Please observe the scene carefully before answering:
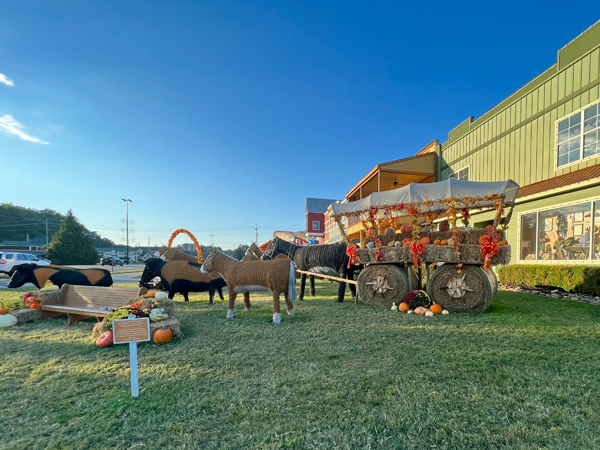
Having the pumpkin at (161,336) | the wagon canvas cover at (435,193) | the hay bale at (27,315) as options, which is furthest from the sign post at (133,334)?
the wagon canvas cover at (435,193)

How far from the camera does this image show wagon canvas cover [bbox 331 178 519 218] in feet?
22.7

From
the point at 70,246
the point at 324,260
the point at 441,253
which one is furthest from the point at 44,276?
the point at 70,246

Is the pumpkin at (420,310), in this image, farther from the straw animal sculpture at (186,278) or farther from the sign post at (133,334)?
the sign post at (133,334)

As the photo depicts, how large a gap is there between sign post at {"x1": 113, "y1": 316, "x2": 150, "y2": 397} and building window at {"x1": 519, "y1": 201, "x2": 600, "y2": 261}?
11.3m

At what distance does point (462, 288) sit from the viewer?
675 centimetres

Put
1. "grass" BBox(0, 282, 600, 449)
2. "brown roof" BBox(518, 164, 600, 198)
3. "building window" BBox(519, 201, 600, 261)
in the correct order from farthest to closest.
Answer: "building window" BBox(519, 201, 600, 261)
"brown roof" BBox(518, 164, 600, 198)
"grass" BBox(0, 282, 600, 449)

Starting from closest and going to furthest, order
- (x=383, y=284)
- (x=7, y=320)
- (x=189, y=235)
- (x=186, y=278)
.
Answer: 1. (x=7, y=320)
2. (x=383, y=284)
3. (x=186, y=278)
4. (x=189, y=235)

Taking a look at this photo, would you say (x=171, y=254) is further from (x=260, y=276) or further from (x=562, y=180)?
(x=562, y=180)

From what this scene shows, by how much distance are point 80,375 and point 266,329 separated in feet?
9.59

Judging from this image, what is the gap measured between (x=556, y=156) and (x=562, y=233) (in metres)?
2.87

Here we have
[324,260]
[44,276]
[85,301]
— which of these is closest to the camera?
[85,301]

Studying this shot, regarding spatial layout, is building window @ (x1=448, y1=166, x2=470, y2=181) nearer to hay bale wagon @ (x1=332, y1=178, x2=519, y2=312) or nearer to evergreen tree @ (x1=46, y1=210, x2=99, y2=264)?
hay bale wagon @ (x1=332, y1=178, x2=519, y2=312)

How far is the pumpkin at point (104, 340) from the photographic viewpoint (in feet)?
15.5

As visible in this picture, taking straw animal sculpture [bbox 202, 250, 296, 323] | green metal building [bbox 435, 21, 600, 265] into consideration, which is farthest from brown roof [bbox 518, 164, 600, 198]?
straw animal sculpture [bbox 202, 250, 296, 323]
